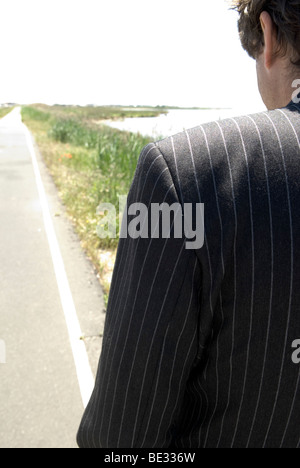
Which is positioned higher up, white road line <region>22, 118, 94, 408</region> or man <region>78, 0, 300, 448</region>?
man <region>78, 0, 300, 448</region>

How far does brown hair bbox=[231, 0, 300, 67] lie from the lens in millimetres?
926

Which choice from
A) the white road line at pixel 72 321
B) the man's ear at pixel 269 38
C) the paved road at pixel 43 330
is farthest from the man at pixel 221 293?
the white road line at pixel 72 321

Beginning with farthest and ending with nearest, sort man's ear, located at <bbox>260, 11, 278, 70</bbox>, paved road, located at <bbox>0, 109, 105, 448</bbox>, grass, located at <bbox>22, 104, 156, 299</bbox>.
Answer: grass, located at <bbox>22, 104, 156, 299</bbox> < paved road, located at <bbox>0, 109, 105, 448</bbox> < man's ear, located at <bbox>260, 11, 278, 70</bbox>

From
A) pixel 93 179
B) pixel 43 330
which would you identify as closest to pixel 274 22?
pixel 43 330

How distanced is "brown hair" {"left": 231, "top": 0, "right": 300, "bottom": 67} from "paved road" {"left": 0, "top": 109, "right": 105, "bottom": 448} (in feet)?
8.20

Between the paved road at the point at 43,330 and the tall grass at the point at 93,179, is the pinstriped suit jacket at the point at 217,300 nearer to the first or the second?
the paved road at the point at 43,330

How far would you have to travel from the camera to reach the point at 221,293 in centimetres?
87

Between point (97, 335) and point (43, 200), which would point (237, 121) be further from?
point (43, 200)

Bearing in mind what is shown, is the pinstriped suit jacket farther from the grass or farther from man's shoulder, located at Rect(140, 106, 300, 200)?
the grass

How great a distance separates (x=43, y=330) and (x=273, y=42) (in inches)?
135

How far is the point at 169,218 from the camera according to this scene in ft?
2.80

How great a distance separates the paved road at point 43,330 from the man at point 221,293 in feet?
6.63

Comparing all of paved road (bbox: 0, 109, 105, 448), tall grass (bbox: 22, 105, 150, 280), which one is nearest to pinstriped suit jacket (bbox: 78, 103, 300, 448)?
paved road (bbox: 0, 109, 105, 448)
